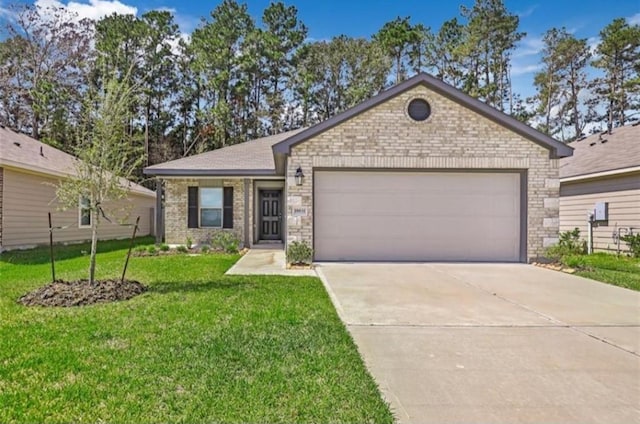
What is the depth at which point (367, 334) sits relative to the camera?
4.66 metres

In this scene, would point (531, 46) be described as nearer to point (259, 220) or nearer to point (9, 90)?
point (259, 220)

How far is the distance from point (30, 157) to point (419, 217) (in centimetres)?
1206

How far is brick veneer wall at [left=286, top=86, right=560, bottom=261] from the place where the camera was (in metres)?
10.3

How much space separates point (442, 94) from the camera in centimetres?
1034

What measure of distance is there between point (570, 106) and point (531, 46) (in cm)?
532

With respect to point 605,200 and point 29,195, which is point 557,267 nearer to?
point 605,200

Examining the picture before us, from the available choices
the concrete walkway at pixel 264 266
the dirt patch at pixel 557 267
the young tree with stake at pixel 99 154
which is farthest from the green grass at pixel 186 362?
the dirt patch at pixel 557 267

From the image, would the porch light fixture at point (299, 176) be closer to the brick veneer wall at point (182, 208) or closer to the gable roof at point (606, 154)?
the brick veneer wall at point (182, 208)

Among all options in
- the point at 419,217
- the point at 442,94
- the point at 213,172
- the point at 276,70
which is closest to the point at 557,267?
the point at 419,217

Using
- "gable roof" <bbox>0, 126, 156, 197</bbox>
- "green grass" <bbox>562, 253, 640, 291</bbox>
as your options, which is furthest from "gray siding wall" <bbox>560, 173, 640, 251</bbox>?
"gable roof" <bbox>0, 126, 156, 197</bbox>

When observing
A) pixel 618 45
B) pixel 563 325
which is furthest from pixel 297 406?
pixel 618 45

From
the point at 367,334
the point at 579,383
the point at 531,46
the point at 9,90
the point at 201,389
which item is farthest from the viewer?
the point at 531,46

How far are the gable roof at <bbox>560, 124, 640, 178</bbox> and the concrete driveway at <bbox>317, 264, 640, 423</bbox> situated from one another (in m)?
6.47

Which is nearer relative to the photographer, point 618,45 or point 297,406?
point 297,406
